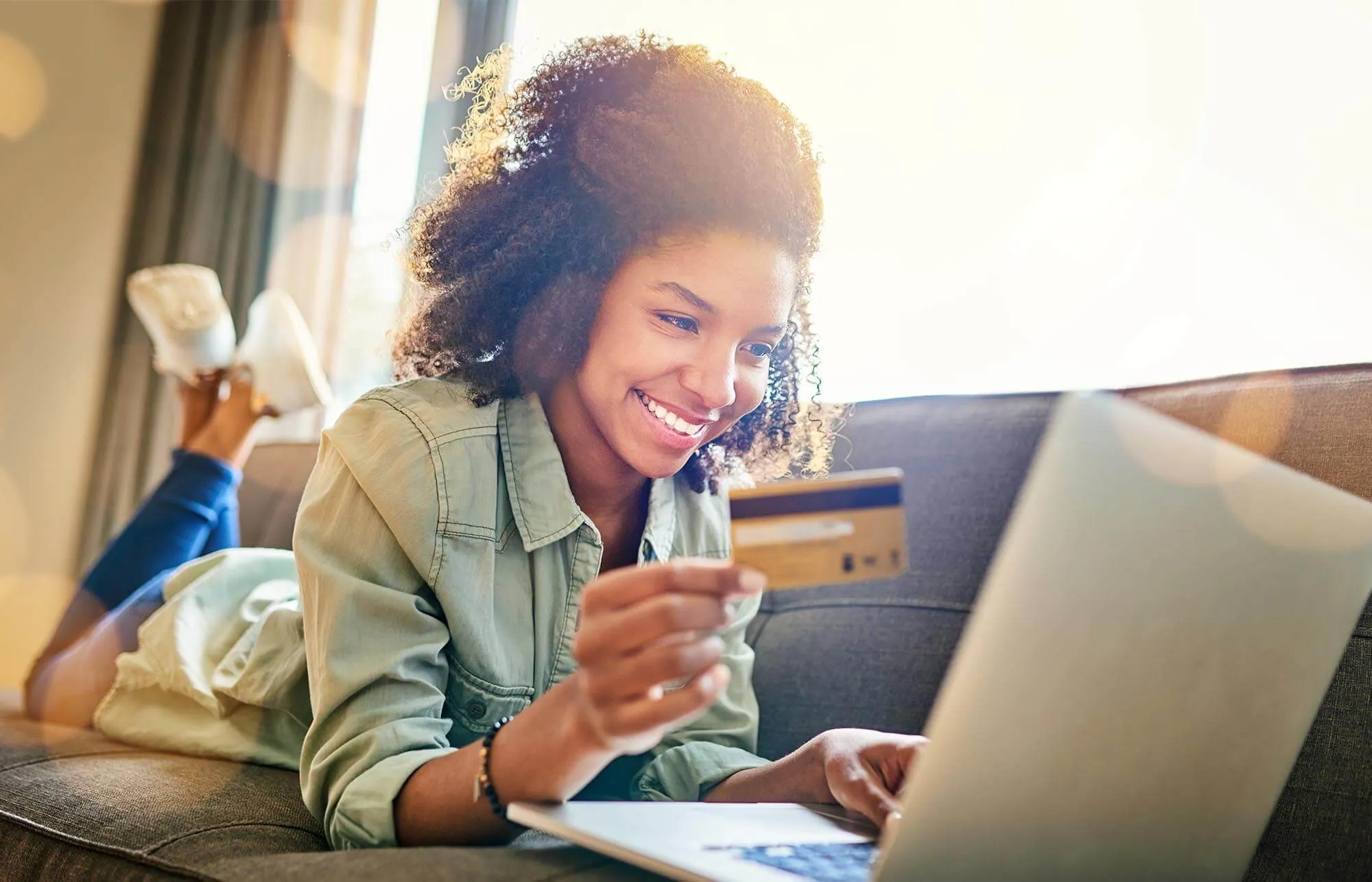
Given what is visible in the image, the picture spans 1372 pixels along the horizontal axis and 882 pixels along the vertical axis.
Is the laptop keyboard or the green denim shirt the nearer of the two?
the laptop keyboard

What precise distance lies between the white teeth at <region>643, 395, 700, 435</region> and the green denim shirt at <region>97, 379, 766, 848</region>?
4.7 inches

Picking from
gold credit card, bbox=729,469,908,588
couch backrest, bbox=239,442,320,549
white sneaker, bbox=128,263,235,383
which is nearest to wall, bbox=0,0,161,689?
white sneaker, bbox=128,263,235,383

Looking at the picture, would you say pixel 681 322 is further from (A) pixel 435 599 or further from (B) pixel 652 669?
(B) pixel 652 669

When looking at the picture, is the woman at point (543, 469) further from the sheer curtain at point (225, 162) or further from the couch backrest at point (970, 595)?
the sheer curtain at point (225, 162)

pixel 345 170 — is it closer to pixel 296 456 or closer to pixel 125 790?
pixel 296 456

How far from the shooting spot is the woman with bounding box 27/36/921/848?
93 cm

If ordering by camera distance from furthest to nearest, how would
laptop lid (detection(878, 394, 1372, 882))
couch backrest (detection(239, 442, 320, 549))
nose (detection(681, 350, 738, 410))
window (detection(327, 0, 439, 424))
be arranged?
window (detection(327, 0, 439, 424)) < couch backrest (detection(239, 442, 320, 549)) < nose (detection(681, 350, 738, 410)) < laptop lid (detection(878, 394, 1372, 882))

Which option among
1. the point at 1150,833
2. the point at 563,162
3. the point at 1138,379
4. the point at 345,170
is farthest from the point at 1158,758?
the point at 345,170

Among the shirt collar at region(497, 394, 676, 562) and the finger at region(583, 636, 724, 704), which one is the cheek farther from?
the finger at region(583, 636, 724, 704)

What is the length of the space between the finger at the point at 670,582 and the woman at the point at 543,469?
0.07m

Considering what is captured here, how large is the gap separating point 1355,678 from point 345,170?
2.96 meters

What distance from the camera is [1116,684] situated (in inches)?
24.4

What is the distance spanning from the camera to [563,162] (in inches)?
48.1

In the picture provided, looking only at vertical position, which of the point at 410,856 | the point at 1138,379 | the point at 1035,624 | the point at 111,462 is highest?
the point at 1138,379
